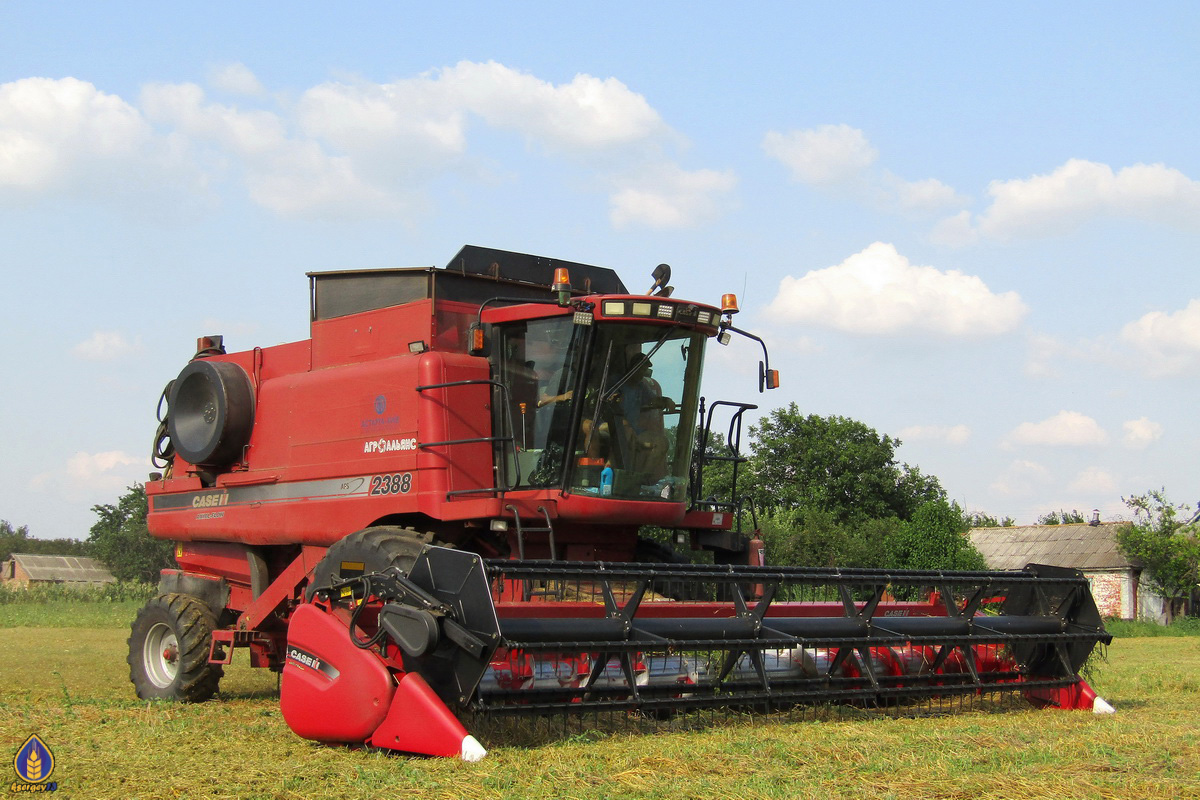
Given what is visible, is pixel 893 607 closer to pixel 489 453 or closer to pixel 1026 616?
pixel 1026 616

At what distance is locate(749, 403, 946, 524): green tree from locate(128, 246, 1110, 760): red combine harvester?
1376 inches

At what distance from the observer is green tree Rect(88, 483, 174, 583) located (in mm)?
53094

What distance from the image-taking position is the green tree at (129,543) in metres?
53.1

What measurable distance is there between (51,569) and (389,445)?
238 feet

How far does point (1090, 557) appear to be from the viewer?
4019cm


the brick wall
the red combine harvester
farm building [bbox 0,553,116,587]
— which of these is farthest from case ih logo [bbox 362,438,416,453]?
farm building [bbox 0,553,116,587]

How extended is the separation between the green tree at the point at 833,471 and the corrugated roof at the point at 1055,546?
3.35m

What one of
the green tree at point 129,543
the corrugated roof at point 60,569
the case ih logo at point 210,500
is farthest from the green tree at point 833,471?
the corrugated roof at point 60,569

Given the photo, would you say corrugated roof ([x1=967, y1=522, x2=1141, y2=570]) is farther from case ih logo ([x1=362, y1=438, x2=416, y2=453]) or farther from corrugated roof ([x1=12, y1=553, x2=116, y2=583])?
corrugated roof ([x1=12, y1=553, x2=116, y2=583])

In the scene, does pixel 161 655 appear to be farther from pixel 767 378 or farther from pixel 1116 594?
pixel 1116 594

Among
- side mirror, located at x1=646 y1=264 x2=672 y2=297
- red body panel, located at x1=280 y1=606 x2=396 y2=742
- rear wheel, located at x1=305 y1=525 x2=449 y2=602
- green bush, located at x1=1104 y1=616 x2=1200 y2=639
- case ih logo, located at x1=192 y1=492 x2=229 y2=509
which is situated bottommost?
green bush, located at x1=1104 y1=616 x2=1200 y2=639

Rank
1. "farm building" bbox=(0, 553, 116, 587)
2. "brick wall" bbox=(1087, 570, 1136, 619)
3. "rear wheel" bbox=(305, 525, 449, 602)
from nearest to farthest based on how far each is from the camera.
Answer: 1. "rear wheel" bbox=(305, 525, 449, 602)
2. "brick wall" bbox=(1087, 570, 1136, 619)
3. "farm building" bbox=(0, 553, 116, 587)

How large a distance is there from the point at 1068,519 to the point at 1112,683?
5329cm

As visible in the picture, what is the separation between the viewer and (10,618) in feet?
80.3
